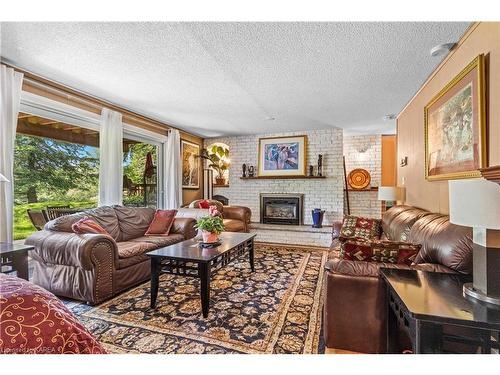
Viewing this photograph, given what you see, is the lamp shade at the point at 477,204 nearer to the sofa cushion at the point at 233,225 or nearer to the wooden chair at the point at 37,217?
the sofa cushion at the point at 233,225

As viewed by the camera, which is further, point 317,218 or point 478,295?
point 317,218

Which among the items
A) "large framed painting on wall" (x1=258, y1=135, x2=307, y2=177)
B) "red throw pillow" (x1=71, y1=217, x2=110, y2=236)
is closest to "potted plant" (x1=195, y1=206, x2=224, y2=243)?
"red throw pillow" (x1=71, y1=217, x2=110, y2=236)

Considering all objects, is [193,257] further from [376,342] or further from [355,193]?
[355,193]

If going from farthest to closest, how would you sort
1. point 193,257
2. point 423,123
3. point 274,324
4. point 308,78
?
1. point 423,123
2. point 308,78
3. point 193,257
4. point 274,324

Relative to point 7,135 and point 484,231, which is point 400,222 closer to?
point 484,231

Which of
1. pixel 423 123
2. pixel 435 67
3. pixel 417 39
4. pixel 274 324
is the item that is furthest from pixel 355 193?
pixel 274 324

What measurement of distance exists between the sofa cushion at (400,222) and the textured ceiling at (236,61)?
1.49 meters

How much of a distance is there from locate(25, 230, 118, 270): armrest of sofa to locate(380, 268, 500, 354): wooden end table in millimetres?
2322

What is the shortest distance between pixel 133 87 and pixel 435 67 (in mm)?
3317

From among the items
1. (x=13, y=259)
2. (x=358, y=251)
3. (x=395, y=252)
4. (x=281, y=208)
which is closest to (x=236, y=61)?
(x=358, y=251)

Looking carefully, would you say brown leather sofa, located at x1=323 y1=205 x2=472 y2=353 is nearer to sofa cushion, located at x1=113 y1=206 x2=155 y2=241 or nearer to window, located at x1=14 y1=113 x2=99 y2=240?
sofa cushion, located at x1=113 y1=206 x2=155 y2=241

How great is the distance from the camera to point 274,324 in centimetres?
200

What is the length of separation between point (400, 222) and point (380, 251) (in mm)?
1396

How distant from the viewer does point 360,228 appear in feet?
10.9
